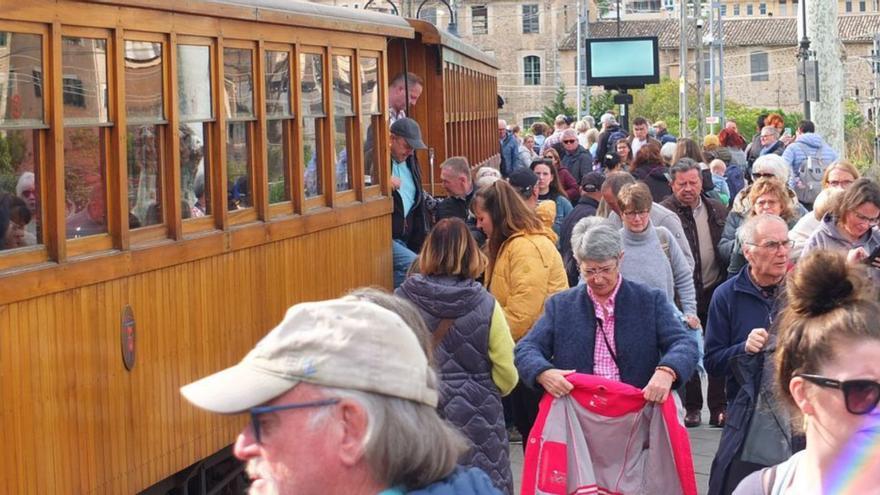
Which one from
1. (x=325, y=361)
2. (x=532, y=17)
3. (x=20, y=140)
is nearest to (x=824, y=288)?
(x=325, y=361)

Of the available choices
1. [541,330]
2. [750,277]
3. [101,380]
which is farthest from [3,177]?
[750,277]

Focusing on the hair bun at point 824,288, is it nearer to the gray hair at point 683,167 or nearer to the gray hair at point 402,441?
the gray hair at point 402,441

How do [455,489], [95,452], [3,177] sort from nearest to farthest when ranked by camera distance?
[455,489] → [3,177] → [95,452]

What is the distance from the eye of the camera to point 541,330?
807cm

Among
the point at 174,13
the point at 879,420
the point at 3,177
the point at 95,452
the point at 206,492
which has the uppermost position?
the point at 174,13

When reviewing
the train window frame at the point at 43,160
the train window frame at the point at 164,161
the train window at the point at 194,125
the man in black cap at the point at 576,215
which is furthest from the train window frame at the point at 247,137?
the man in black cap at the point at 576,215

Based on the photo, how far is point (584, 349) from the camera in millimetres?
7949

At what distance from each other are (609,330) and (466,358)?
65 cm

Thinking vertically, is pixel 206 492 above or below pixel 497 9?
below

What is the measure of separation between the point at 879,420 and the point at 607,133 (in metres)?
21.3

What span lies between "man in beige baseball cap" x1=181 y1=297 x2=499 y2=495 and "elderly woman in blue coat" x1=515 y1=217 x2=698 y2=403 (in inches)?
185

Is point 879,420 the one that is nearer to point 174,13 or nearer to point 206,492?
point 174,13

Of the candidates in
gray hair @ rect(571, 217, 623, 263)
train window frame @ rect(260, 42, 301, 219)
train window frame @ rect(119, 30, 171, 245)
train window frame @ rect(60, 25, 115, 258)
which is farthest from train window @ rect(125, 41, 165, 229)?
gray hair @ rect(571, 217, 623, 263)

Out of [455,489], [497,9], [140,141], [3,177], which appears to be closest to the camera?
[455,489]
